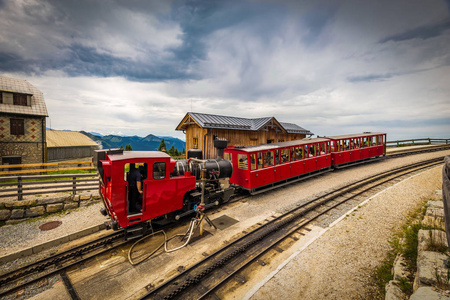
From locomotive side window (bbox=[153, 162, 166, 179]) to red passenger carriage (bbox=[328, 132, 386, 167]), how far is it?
1441cm

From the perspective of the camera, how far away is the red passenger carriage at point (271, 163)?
410 inches

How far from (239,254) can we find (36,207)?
1004cm

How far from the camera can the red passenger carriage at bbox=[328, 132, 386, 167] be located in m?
15.9

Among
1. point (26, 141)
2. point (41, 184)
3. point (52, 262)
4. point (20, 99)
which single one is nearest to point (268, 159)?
point (52, 262)

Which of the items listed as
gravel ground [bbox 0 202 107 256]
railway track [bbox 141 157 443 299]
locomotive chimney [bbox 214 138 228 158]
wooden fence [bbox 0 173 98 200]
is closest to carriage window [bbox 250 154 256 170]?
locomotive chimney [bbox 214 138 228 158]

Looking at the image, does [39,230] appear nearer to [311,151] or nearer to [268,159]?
[268,159]

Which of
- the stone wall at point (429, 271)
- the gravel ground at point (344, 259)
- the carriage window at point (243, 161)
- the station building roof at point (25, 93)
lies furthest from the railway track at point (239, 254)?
the station building roof at point (25, 93)

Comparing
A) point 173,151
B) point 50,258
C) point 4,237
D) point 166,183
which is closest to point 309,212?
point 166,183

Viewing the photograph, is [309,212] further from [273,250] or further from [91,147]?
[91,147]

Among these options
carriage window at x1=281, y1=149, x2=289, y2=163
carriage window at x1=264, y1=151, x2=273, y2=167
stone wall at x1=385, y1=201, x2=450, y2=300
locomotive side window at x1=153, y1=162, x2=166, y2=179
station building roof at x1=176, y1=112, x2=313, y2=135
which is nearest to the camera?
stone wall at x1=385, y1=201, x2=450, y2=300

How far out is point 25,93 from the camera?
16.9 m

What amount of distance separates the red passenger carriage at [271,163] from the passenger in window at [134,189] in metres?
5.71

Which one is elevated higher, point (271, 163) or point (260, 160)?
point (260, 160)

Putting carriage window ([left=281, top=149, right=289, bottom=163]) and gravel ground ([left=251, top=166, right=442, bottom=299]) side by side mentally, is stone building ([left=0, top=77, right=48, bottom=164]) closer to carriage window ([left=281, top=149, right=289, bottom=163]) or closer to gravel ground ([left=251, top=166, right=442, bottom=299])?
carriage window ([left=281, top=149, right=289, bottom=163])
